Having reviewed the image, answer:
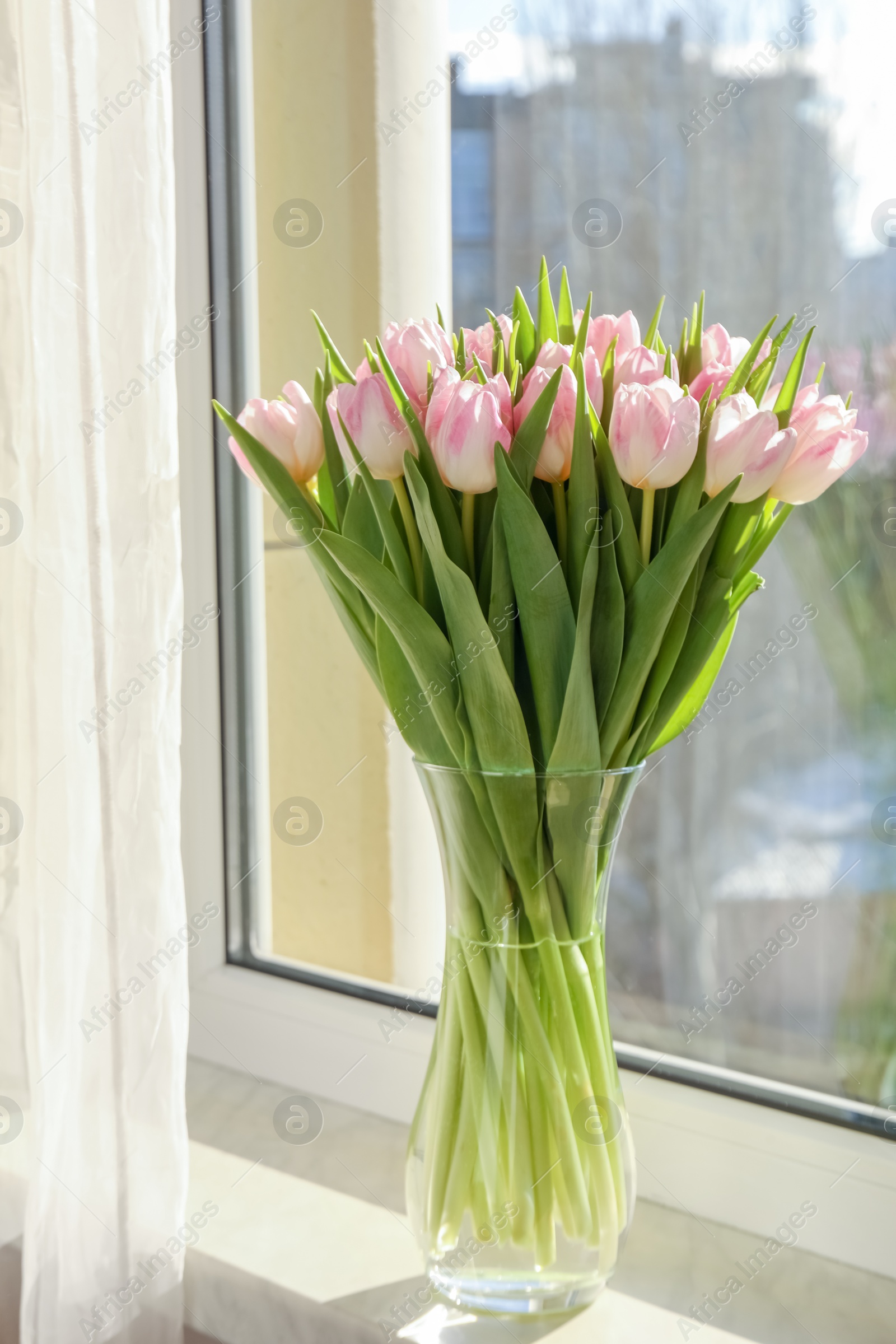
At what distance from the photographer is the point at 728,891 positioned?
0.83 meters

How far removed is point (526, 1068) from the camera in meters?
0.59

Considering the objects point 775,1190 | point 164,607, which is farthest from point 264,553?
point 775,1190

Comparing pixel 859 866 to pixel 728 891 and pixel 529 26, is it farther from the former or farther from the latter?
pixel 529 26

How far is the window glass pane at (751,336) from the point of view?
729 mm

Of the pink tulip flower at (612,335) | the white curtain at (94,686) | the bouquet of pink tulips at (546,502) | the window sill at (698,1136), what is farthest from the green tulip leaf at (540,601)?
the window sill at (698,1136)

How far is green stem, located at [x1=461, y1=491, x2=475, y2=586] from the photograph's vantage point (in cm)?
56

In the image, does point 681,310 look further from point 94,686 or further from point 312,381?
point 94,686

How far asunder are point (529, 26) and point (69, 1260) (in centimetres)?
94

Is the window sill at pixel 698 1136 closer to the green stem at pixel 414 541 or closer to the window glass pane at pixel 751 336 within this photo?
the window glass pane at pixel 751 336

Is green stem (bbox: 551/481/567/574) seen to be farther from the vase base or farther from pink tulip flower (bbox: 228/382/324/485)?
the vase base

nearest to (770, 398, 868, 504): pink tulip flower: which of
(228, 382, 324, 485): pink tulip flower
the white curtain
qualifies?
(228, 382, 324, 485): pink tulip flower

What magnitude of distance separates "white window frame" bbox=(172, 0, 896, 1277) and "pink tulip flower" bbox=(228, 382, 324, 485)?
485 millimetres

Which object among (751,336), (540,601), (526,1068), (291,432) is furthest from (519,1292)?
(751,336)

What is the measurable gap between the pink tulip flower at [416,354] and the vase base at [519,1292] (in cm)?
48
